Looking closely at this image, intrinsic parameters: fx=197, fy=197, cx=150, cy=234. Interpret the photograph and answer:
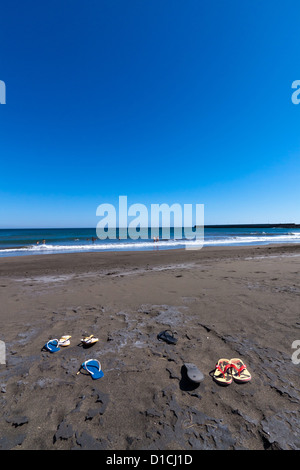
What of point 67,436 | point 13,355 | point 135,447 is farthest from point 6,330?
point 135,447

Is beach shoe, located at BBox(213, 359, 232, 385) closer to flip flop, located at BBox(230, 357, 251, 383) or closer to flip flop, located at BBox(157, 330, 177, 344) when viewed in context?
flip flop, located at BBox(230, 357, 251, 383)

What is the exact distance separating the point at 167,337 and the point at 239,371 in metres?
1.36

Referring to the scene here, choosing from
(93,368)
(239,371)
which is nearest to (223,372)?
(239,371)

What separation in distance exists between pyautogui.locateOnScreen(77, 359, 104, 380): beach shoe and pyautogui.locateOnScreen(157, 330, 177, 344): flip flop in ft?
4.16

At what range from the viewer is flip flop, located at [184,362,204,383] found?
2.67 metres

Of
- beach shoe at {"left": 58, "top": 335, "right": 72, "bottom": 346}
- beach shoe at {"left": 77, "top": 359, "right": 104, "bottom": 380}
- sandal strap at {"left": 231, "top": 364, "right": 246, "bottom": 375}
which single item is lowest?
beach shoe at {"left": 77, "top": 359, "right": 104, "bottom": 380}

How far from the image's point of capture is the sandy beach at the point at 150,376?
6.71 feet

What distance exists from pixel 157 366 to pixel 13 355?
2489 mm

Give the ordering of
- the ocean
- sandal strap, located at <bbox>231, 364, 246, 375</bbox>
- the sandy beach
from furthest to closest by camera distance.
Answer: the ocean < sandal strap, located at <bbox>231, 364, 246, 375</bbox> < the sandy beach

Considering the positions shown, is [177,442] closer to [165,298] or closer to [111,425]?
[111,425]

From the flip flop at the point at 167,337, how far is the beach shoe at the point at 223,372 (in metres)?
0.91

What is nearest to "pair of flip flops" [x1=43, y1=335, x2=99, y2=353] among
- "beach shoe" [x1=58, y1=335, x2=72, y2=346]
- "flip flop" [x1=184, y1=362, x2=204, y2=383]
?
"beach shoe" [x1=58, y1=335, x2=72, y2=346]
